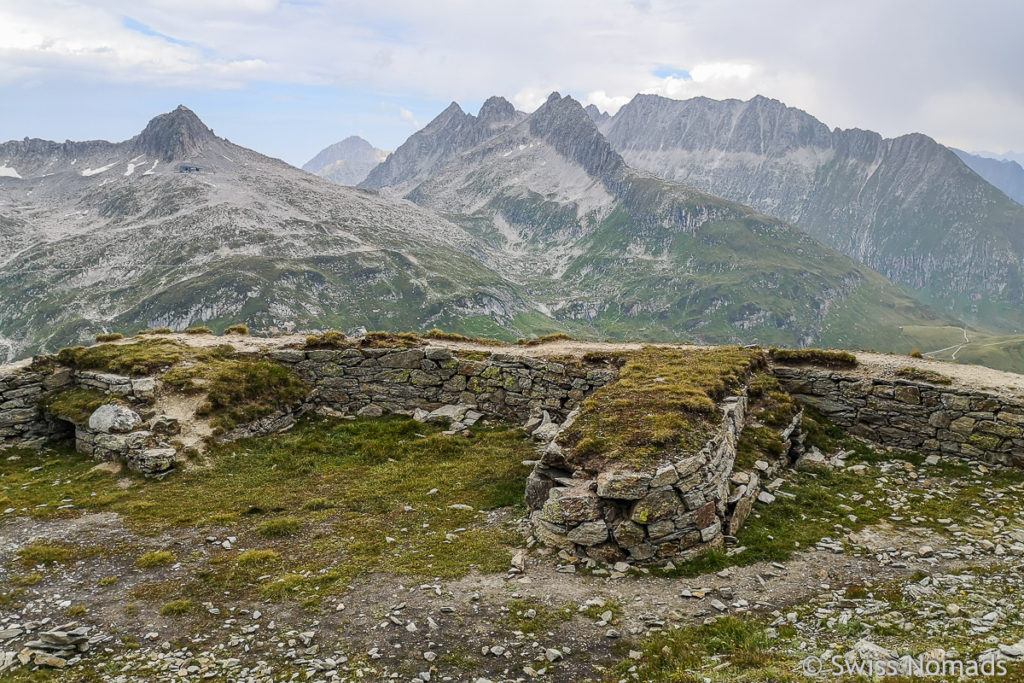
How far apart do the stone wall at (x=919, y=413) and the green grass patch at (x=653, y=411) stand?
3.92 m

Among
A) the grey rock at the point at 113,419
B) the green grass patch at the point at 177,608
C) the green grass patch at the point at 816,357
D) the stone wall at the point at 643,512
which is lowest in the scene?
the green grass patch at the point at 177,608

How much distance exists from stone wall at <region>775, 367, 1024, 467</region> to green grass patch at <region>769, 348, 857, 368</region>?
1109mm

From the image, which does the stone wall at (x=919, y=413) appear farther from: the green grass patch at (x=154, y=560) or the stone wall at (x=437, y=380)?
the green grass patch at (x=154, y=560)

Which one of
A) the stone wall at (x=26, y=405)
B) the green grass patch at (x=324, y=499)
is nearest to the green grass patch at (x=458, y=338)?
the green grass patch at (x=324, y=499)

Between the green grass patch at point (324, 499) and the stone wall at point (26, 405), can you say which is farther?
the stone wall at point (26, 405)

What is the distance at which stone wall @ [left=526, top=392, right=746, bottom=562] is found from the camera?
1589cm

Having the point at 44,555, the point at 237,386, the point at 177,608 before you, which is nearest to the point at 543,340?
the point at 237,386

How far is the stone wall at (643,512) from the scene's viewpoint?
626 inches

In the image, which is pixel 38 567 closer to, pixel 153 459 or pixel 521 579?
pixel 153 459

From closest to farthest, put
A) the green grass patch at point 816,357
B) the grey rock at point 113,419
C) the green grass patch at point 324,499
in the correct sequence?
the green grass patch at point 324,499, the grey rock at point 113,419, the green grass patch at point 816,357

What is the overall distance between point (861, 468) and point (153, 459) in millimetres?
30640

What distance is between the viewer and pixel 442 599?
571 inches

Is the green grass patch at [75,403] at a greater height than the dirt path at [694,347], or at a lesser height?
lesser

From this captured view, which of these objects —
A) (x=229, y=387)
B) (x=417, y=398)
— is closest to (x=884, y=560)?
(x=417, y=398)
